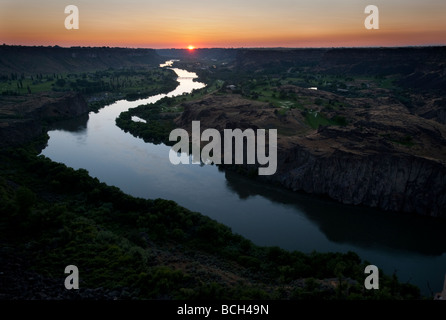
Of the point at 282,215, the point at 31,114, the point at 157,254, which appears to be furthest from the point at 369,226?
→ the point at 31,114

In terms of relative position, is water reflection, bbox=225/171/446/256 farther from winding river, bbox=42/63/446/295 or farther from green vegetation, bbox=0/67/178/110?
green vegetation, bbox=0/67/178/110

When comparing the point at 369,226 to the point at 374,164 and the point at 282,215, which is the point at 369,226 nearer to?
the point at 374,164

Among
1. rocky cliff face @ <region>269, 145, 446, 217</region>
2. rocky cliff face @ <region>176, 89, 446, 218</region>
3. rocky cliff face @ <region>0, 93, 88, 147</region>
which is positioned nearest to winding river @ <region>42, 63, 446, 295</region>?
rocky cliff face @ <region>269, 145, 446, 217</region>

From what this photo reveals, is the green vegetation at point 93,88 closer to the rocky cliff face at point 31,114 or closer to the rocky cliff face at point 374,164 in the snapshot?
the rocky cliff face at point 31,114

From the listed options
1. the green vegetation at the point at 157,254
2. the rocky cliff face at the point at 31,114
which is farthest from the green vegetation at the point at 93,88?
the green vegetation at the point at 157,254

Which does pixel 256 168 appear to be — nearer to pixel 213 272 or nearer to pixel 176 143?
pixel 176 143
